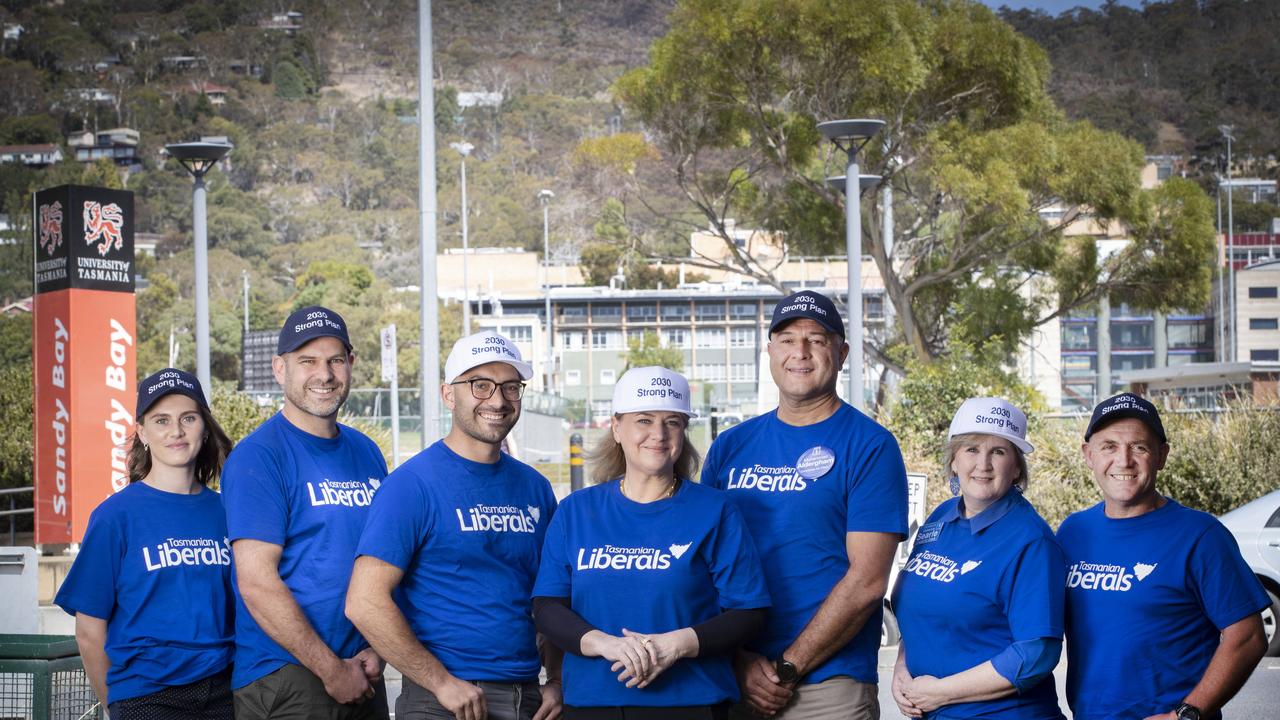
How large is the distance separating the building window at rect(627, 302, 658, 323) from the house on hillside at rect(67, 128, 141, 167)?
69.3 m

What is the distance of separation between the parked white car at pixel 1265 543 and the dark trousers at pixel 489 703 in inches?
319

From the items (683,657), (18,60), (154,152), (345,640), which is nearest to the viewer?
(683,657)

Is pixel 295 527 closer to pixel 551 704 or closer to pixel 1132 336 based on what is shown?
pixel 551 704

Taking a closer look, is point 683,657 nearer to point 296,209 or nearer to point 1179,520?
point 1179,520

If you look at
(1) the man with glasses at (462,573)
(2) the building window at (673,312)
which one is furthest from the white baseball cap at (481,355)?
(2) the building window at (673,312)

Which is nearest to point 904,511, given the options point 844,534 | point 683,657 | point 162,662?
point 844,534

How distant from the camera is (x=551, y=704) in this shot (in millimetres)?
4699

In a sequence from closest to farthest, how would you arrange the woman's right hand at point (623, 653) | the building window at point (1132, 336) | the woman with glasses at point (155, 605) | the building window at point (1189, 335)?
1. the woman's right hand at point (623, 653)
2. the woman with glasses at point (155, 605)
3. the building window at point (1132, 336)
4. the building window at point (1189, 335)

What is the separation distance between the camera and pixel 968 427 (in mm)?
4633

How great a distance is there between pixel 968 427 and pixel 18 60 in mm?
217390

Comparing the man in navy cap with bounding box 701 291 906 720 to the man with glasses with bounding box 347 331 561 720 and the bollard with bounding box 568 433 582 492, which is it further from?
the bollard with bounding box 568 433 582 492

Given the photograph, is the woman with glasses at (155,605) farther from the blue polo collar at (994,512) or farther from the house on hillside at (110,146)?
the house on hillside at (110,146)

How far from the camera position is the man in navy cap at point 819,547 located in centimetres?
471

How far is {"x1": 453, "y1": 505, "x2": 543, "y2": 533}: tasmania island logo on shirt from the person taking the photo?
15.3 feet
